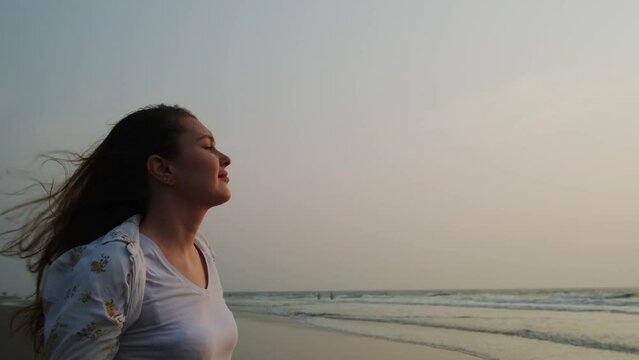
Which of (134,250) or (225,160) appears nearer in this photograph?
(134,250)

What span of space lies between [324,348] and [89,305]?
10044 millimetres

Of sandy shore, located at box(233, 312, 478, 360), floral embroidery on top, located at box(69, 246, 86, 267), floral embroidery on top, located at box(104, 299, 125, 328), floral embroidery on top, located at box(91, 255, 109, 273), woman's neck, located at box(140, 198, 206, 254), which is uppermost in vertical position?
woman's neck, located at box(140, 198, 206, 254)

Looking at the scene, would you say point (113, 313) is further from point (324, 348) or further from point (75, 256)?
point (324, 348)

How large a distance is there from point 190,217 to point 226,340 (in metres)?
0.46

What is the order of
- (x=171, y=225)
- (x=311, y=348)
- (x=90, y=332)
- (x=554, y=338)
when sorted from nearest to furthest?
(x=90, y=332)
(x=171, y=225)
(x=311, y=348)
(x=554, y=338)

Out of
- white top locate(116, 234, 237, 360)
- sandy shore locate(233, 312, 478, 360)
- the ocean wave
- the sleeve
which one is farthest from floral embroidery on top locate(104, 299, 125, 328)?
the ocean wave

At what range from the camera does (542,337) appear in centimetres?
1219

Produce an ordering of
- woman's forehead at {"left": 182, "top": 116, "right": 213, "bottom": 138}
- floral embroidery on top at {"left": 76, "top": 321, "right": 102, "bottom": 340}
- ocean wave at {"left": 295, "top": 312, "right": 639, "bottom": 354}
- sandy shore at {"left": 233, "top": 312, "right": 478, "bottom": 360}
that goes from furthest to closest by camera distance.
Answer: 1. ocean wave at {"left": 295, "top": 312, "right": 639, "bottom": 354}
2. sandy shore at {"left": 233, "top": 312, "right": 478, "bottom": 360}
3. woman's forehead at {"left": 182, "top": 116, "right": 213, "bottom": 138}
4. floral embroidery on top at {"left": 76, "top": 321, "right": 102, "bottom": 340}

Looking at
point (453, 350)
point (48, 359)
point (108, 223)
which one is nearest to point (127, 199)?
point (108, 223)

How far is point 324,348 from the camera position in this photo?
35.2 feet

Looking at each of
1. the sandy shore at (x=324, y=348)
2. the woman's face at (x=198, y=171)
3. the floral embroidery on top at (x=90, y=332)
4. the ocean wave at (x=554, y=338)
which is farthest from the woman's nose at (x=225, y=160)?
the ocean wave at (x=554, y=338)

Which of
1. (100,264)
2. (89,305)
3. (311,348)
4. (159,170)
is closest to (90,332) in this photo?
(89,305)

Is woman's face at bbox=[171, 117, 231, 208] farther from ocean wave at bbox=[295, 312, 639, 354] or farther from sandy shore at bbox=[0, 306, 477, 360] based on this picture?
ocean wave at bbox=[295, 312, 639, 354]

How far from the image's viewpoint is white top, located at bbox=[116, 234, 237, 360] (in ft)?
4.66
